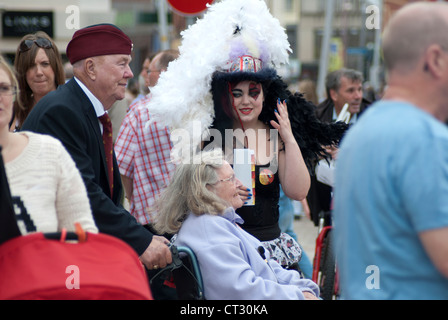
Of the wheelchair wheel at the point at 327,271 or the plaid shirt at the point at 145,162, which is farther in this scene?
the wheelchair wheel at the point at 327,271

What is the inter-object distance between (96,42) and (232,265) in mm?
1361

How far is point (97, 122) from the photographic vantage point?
3.32m

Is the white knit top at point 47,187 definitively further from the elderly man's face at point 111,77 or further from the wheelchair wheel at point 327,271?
the wheelchair wheel at point 327,271

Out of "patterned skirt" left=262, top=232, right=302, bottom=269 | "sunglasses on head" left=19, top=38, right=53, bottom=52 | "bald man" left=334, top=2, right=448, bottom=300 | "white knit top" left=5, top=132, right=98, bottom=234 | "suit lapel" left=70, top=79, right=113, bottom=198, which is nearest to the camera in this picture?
"bald man" left=334, top=2, right=448, bottom=300

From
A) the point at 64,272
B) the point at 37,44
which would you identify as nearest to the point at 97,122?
the point at 64,272

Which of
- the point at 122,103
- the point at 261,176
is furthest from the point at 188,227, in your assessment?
the point at 122,103

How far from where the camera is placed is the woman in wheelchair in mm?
3051

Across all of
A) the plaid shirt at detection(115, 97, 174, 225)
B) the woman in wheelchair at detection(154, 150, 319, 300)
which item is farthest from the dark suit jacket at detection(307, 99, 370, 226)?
the woman in wheelchair at detection(154, 150, 319, 300)

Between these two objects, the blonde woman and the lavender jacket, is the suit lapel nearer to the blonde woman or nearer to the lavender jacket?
the lavender jacket

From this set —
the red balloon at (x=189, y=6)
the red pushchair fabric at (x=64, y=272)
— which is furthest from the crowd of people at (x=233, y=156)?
the red balloon at (x=189, y=6)

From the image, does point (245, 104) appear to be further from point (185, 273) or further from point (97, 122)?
point (185, 273)

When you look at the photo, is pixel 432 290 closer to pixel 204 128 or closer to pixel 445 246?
pixel 445 246

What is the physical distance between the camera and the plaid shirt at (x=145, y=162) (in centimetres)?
459

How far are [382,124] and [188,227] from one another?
168cm
